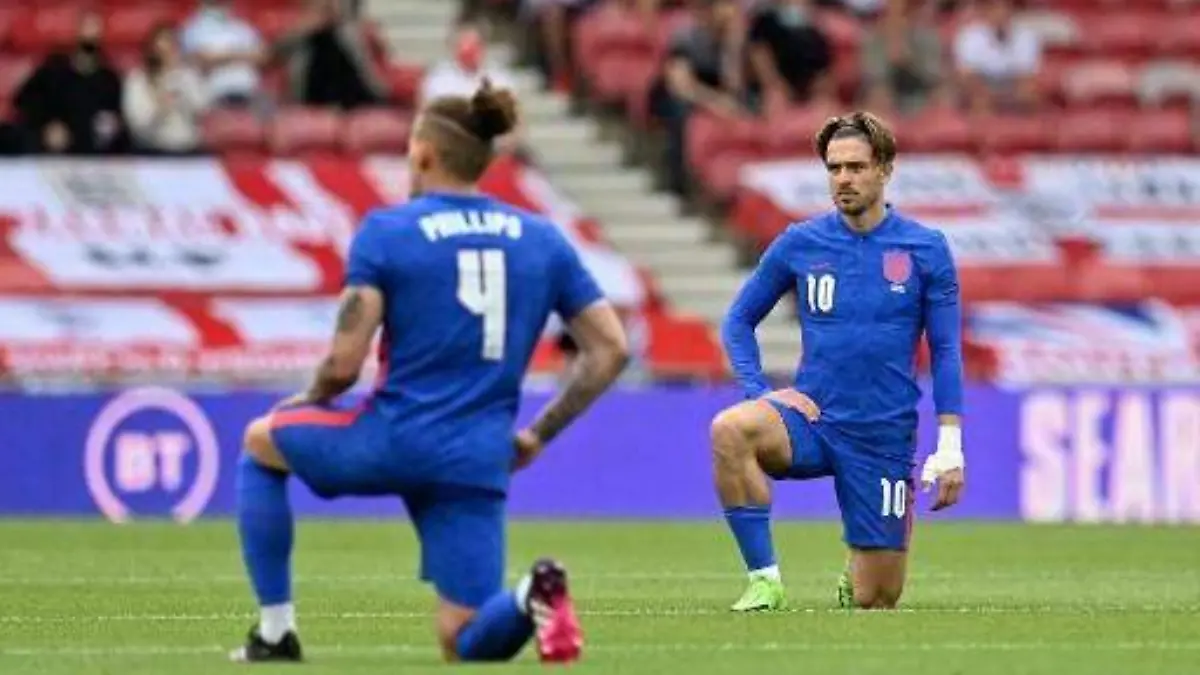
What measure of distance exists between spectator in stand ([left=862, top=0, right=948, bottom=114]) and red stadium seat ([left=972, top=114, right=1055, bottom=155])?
1.64ft

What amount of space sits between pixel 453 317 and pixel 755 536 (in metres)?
3.70

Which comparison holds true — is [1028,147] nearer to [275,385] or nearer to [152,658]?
[275,385]

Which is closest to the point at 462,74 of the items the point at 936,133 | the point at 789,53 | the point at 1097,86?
the point at 789,53

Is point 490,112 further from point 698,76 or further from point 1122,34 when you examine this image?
point 1122,34

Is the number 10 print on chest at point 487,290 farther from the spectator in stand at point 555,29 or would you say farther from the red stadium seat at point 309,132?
the spectator in stand at point 555,29

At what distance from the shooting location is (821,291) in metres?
15.3

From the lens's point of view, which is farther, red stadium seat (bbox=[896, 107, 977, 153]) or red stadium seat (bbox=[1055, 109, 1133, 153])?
red stadium seat (bbox=[1055, 109, 1133, 153])

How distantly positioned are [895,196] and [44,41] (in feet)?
23.1

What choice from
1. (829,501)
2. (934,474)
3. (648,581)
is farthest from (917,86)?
(934,474)

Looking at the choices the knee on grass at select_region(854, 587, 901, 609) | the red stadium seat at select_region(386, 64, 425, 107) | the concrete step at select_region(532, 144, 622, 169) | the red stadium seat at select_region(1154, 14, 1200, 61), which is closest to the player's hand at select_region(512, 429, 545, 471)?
the knee on grass at select_region(854, 587, 901, 609)

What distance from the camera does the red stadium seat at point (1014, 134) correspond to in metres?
31.7

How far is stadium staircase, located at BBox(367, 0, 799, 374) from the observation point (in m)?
29.2

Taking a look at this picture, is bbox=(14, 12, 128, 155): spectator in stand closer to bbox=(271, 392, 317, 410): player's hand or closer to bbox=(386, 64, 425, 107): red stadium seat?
bbox=(386, 64, 425, 107): red stadium seat

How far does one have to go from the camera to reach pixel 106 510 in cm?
2494
